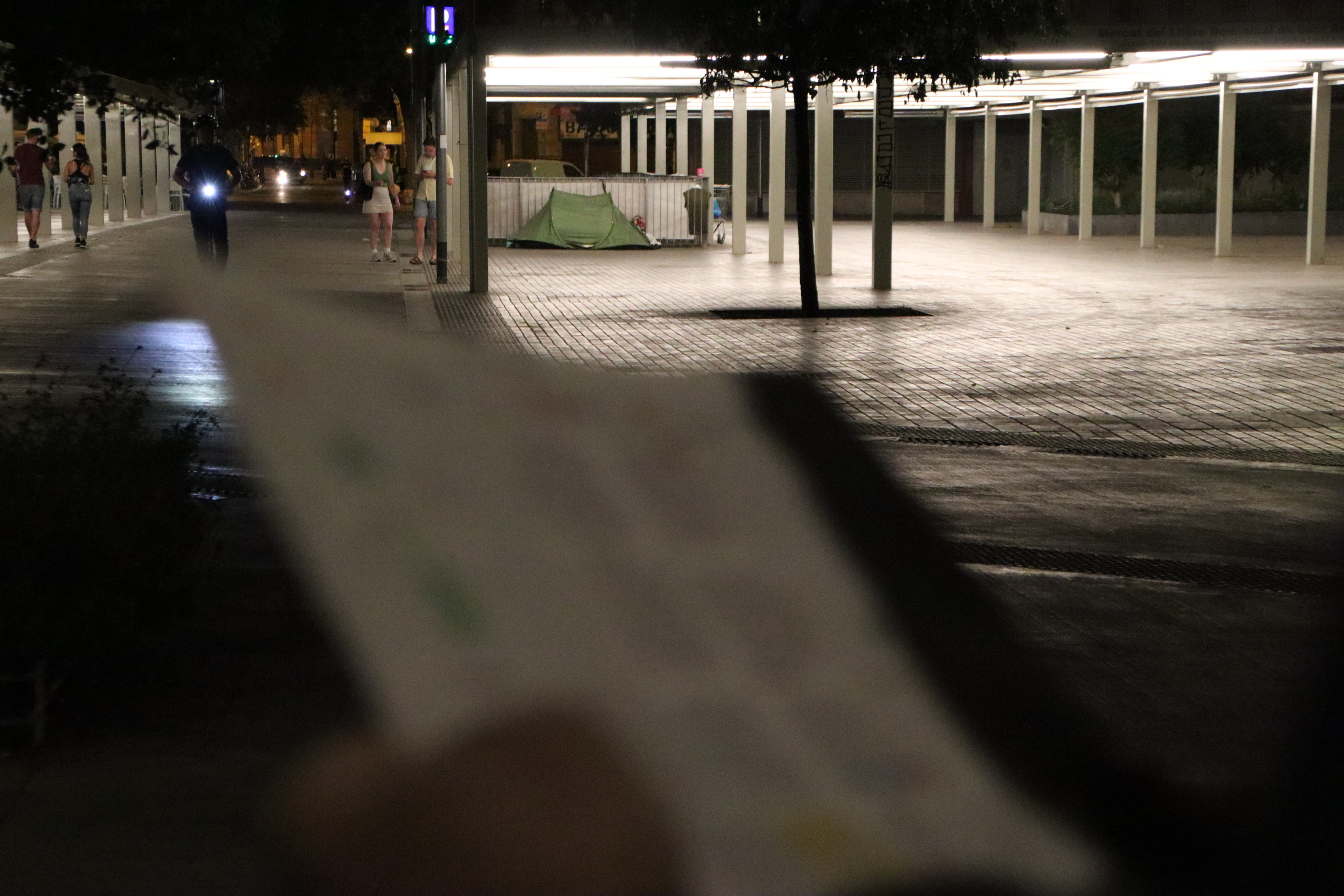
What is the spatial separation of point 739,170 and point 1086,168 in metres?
8.74

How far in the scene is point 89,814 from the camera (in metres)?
3.61

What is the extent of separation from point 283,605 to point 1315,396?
7998 mm

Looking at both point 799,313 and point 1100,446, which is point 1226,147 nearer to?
point 799,313

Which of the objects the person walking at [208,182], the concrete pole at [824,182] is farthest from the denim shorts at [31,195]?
the concrete pole at [824,182]

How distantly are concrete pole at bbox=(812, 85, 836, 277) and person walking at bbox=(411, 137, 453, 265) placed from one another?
5194mm

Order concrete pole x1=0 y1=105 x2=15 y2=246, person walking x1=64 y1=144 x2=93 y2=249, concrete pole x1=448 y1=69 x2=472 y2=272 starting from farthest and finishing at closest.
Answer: concrete pole x1=0 y1=105 x2=15 y2=246 < person walking x1=64 y1=144 x2=93 y2=249 < concrete pole x1=448 y1=69 x2=472 y2=272

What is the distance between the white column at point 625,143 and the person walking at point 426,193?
1763cm

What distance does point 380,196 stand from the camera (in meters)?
23.8

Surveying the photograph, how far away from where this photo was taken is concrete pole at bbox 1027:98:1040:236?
35.2 metres

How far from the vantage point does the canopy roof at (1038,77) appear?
851 inches

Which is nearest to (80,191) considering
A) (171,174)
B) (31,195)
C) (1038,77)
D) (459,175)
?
(31,195)

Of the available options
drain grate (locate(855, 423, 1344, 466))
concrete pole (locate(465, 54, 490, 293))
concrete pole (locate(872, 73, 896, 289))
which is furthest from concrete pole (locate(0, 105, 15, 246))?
drain grate (locate(855, 423, 1344, 466))

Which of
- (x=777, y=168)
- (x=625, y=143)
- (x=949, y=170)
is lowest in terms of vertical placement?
(x=777, y=168)

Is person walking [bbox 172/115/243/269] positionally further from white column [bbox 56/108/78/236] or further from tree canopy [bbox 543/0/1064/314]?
white column [bbox 56/108/78/236]
